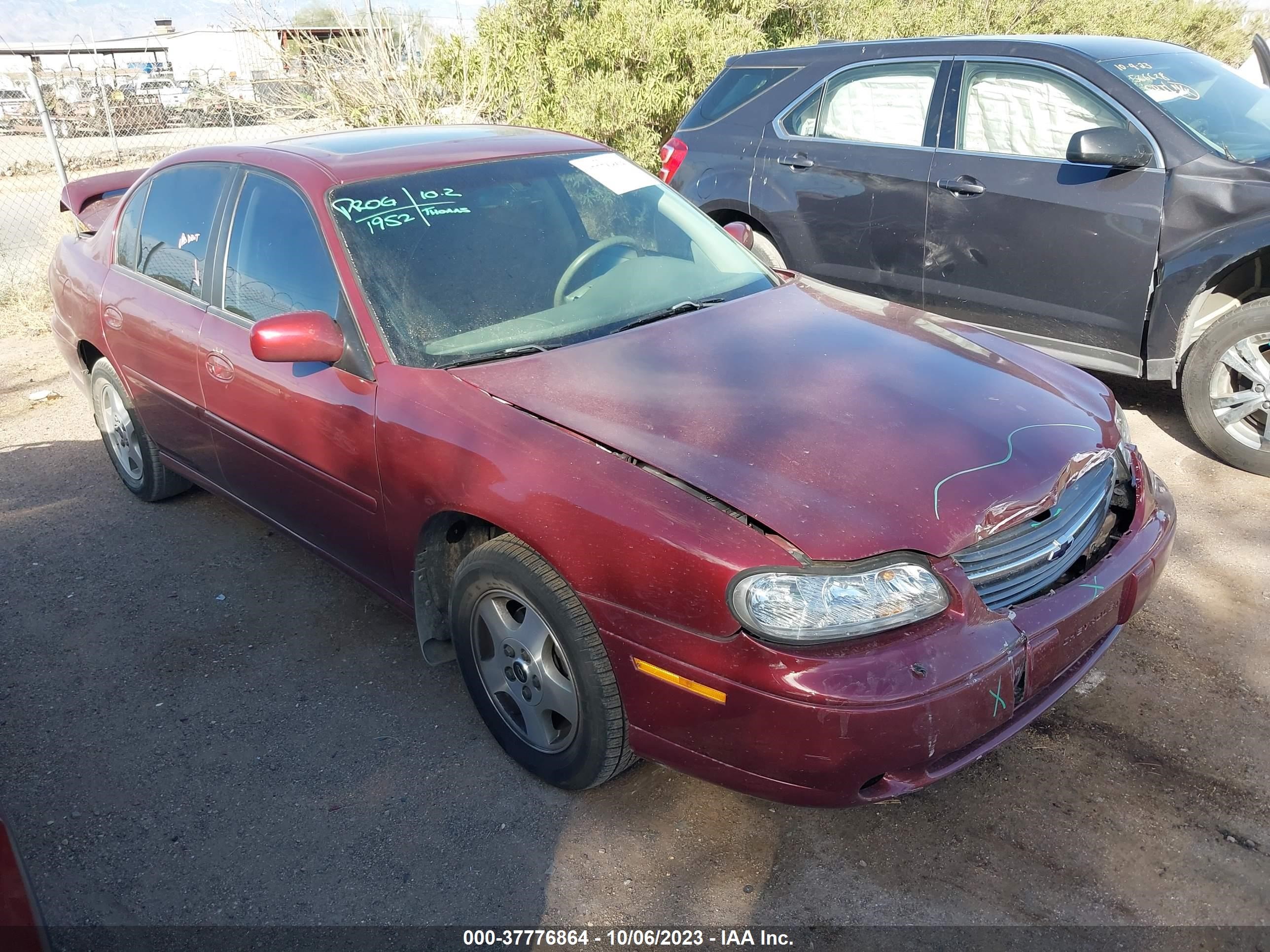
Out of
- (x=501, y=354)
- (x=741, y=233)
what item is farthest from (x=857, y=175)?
(x=501, y=354)

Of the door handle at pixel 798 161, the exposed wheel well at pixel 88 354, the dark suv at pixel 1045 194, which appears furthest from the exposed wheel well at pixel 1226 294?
the exposed wheel well at pixel 88 354

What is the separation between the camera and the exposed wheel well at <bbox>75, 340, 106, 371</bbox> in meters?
4.93

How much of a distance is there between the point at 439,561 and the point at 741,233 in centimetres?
207

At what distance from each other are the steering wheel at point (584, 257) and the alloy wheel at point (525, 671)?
104 cm

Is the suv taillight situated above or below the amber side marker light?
above

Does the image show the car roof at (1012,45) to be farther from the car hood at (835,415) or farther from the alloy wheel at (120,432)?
the alloy wheel at (120,432)

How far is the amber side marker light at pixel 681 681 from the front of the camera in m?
2.33

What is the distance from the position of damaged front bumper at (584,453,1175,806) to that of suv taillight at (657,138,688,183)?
4.54m

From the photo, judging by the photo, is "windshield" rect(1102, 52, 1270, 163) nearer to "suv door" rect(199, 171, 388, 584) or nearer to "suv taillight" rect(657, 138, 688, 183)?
"suv taillight" rect(657, 138, 688, 183)

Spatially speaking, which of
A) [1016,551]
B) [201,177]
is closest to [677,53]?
[201,177]

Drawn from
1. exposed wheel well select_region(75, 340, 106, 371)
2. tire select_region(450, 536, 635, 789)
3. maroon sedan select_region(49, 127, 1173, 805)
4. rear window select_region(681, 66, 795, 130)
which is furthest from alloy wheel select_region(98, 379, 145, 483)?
rear window select_region(681, 66, 795, 130)

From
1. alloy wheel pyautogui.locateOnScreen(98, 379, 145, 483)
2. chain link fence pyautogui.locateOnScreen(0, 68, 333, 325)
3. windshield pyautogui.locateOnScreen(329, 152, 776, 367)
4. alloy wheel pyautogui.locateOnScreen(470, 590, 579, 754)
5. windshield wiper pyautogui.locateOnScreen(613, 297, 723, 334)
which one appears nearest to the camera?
alloy wheel pyautogui.locateOnScreen(470, 590, 579, 754)

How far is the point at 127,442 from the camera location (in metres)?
4.95

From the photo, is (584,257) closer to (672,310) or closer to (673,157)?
(672,310)
